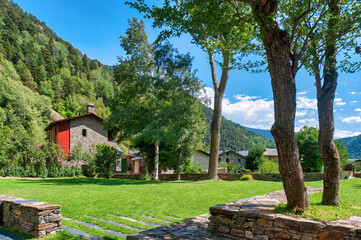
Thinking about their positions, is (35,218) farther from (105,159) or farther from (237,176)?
(105,159)

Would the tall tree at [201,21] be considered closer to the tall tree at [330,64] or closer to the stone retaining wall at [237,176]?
the tall tree at [330,64]

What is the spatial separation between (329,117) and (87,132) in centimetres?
2882

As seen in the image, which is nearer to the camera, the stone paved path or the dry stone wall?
the dry stone wall

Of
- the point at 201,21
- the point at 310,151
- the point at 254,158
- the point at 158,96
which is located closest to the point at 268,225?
the point at 201,21

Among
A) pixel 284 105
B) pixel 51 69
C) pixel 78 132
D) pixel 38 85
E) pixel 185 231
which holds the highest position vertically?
pixel 51 69

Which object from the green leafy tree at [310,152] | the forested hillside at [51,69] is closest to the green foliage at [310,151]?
the green leafy tree at [310,152]

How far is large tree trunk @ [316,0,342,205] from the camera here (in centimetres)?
534

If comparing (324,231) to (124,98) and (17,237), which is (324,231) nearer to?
(17,237)

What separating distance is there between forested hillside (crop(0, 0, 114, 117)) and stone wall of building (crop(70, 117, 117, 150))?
113 ft

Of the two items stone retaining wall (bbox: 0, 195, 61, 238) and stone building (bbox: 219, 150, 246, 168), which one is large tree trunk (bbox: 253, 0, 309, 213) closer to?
stone retaining wall (bbox: 0, 195, 61, 238)

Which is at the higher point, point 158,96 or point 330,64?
point 158,96

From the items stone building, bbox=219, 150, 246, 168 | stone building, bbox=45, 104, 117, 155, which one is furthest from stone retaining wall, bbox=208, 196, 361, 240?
stone building, bbox=219, 150, 246, 168

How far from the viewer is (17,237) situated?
539 centimetres

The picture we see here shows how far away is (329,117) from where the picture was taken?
558 centimetres
